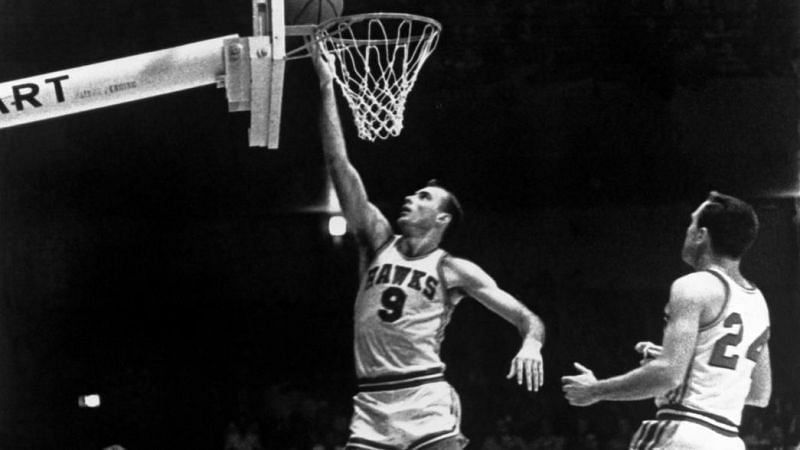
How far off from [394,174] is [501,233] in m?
0.60

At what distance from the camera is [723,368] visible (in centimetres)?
488

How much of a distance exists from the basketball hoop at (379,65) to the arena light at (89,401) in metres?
1.75

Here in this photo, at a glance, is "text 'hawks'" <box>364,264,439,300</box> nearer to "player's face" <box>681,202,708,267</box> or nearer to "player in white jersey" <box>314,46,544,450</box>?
"player in white jersey" <box>314,46,544,450</box>

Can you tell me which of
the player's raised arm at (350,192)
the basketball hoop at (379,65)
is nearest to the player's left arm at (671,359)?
the player's raised arm at (350,192)

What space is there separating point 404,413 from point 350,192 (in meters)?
1.07

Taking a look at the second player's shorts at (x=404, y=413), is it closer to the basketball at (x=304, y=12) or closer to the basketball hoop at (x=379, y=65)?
the basketball hoop at (x=379, y=65)

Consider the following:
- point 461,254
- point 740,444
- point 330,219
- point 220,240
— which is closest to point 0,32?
point 220,240

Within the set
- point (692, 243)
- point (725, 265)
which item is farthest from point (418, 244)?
point (725, 265)

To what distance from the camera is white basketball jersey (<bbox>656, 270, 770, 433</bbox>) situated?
485cm

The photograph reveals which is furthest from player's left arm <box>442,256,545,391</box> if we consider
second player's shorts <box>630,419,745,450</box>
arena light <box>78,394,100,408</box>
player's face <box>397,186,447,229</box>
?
arena light <box>78,394,100,408</box>

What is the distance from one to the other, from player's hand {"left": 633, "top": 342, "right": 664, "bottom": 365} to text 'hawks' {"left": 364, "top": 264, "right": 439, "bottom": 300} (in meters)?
1.04

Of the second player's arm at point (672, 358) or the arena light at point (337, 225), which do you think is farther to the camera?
the arena light at point (337, 225)

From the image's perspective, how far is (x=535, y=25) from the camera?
571 centimetres

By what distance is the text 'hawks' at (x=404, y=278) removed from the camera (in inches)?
210
